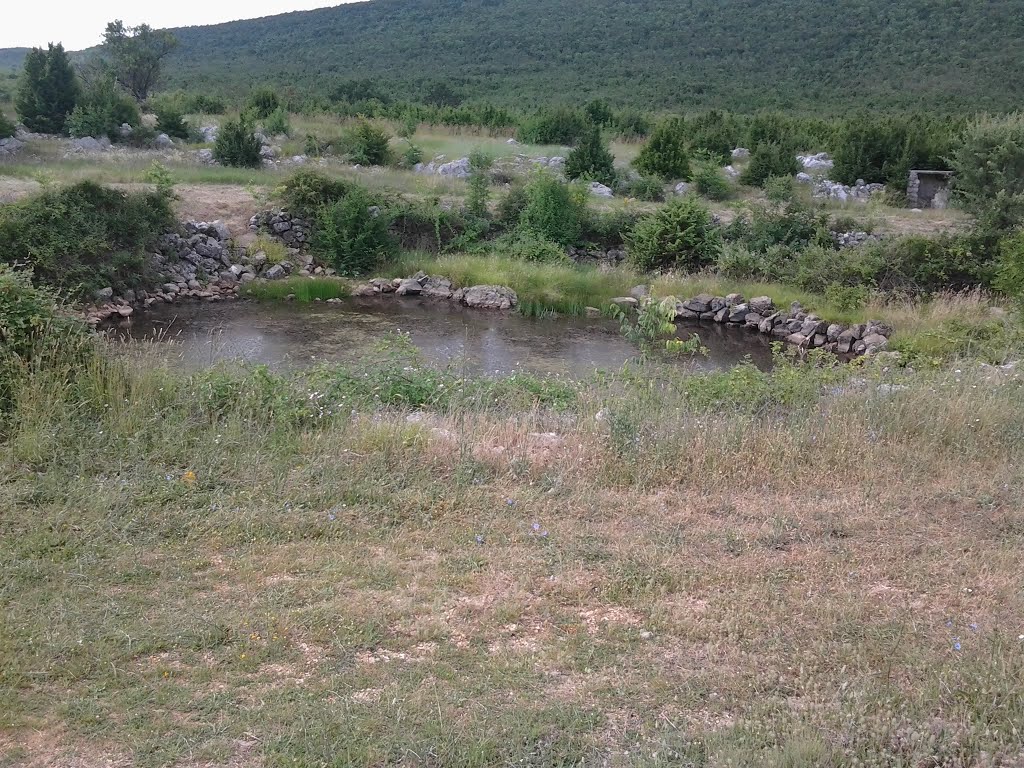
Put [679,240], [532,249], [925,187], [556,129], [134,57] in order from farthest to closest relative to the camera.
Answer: [134,57] → [556,129] → [925,187] → [532,249] → [679,240]

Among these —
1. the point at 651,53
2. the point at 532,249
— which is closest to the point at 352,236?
the point at 532,249

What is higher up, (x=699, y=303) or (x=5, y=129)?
(x=5, y=129)

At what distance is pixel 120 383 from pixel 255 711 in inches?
158

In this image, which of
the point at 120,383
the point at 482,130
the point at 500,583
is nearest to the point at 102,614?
the point at 500,583

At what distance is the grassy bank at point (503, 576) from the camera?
306 centimetres

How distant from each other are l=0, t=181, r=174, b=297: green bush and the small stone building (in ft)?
60.0

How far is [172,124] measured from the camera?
93.7ft

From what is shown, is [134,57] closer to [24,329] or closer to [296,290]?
[296,290]

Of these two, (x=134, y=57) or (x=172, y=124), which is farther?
(x=134, y=57)

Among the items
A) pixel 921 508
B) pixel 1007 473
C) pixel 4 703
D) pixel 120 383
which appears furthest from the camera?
pixel 120 383

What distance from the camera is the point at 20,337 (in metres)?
6.48

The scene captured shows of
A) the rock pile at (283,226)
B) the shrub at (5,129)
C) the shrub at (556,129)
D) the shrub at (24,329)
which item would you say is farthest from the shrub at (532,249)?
the shrub at (5,129)

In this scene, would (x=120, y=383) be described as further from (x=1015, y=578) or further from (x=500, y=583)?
(x=1015, y=578)

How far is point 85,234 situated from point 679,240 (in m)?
11.8
